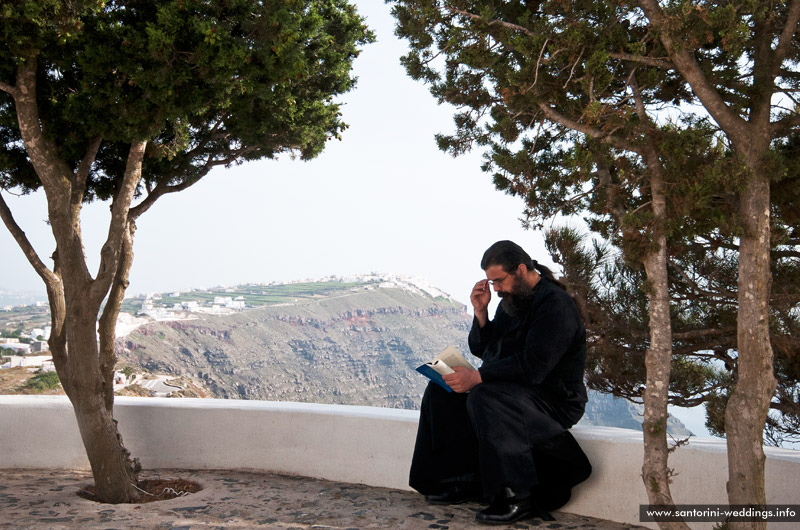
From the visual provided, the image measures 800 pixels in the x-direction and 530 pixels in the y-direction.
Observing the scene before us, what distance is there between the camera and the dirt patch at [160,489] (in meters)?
4.08

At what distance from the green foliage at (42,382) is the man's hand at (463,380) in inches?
283

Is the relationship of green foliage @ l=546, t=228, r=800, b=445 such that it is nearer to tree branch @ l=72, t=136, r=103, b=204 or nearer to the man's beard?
the man's beard

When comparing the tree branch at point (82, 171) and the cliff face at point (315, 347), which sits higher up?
the tree branch at point (82, 171)

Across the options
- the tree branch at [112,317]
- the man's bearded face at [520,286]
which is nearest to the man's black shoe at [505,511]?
the man's bearded face at [520,286]

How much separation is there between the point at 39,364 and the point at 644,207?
9516 millimetres

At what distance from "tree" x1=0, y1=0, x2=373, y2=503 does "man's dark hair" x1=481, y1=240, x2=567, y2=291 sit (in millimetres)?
1528

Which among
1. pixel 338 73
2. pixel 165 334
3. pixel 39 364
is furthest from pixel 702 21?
pixel 165 334

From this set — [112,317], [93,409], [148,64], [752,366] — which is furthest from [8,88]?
[752,366]

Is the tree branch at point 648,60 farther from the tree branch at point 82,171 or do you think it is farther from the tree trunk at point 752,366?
the tree branch at point 82,171

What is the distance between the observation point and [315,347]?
108ft

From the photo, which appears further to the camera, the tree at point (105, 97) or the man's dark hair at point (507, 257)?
the tree at point (105, 97)

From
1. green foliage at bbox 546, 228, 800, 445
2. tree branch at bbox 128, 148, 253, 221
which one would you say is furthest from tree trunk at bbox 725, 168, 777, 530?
tree branch at bbox 128, 148, 253, 221

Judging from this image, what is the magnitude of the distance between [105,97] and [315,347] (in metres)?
29.3

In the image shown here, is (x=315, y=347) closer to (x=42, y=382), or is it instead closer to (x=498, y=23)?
(x=42, y=382)
